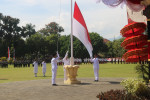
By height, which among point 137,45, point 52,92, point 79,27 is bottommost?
point 52,92

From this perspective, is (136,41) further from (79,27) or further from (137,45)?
(79,27)

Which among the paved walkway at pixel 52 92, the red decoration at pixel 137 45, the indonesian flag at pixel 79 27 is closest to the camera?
the red decoration at pixel 137 45

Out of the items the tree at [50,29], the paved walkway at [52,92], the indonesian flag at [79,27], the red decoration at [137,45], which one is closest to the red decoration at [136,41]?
the red decoration at [137,45]

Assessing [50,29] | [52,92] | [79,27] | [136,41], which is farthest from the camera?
[50,29]

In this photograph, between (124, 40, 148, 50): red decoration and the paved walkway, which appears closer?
(124, 40, 148, 50): red decoration

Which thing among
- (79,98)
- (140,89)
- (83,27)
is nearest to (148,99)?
(140,89)

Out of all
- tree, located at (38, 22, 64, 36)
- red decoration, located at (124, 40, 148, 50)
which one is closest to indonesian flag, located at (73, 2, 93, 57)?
red decoration, located at (124, 40, 148, 50)

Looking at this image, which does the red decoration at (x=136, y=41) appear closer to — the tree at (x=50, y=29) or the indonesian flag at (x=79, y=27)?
the indonesian flag at (x=79, y=27)

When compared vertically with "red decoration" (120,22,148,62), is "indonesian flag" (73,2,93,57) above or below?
above

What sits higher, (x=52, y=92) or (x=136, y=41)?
(x=136, y=41)

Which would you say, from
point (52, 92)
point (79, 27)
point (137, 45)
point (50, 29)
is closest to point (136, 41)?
point (137, 45)

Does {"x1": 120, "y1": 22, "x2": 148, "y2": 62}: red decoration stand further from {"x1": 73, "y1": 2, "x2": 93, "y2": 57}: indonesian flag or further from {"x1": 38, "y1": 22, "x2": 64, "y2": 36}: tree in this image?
{"x1": 38, "y1": 22, "x2": 64, "y2": 36}: tree

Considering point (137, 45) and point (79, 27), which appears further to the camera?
point (79, 27)

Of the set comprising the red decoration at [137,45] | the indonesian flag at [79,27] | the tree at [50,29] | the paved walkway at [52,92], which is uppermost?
the tree at [50,29]
